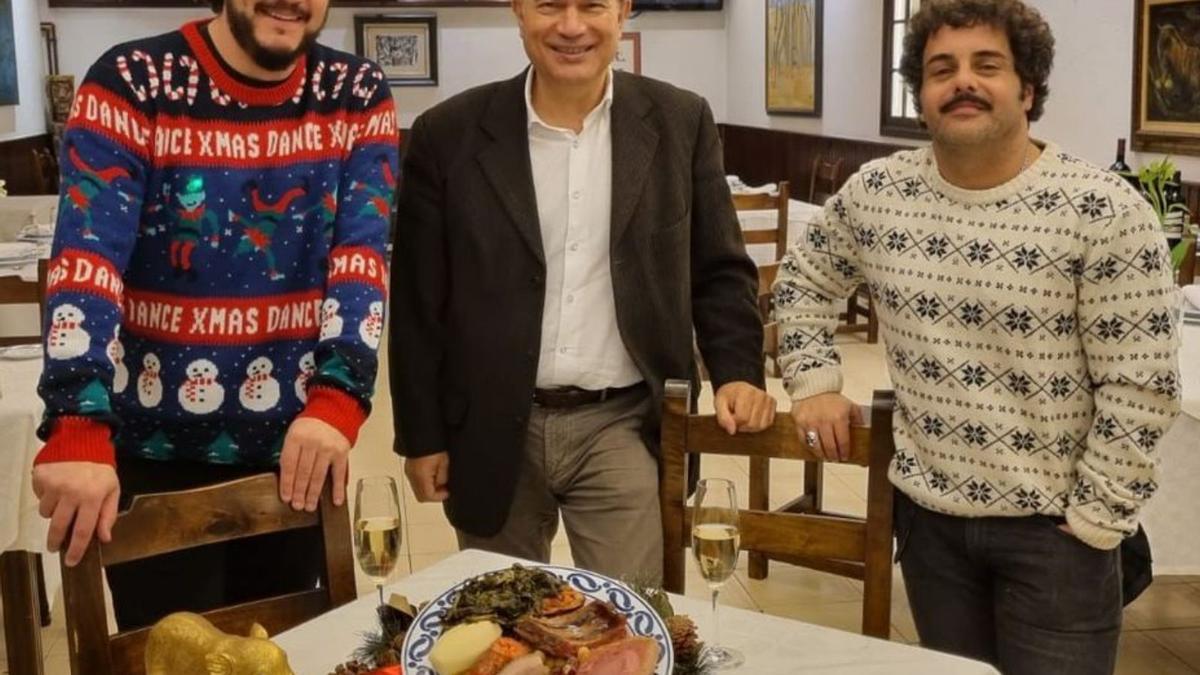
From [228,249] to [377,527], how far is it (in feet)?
1.77

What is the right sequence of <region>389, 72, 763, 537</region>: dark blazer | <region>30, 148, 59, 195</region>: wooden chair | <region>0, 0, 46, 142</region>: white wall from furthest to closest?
1. <region>0, 0, 46, 142</region>: white wall
2. <region>30, 148, 59, 195</region>: wooden chair
3. <region>389, 72, 763, 537</region>: dark blazer

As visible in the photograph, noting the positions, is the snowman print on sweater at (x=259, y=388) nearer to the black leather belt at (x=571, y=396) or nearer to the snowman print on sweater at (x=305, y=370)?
the snowman print on sweater at (x=305, y=370)

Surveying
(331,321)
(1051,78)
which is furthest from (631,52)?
(331,321)

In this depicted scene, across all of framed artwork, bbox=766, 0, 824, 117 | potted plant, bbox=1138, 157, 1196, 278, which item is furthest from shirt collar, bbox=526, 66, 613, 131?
framed artwork, bbox=766, 0, 824, 117

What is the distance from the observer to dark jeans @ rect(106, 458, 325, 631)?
1.94 m

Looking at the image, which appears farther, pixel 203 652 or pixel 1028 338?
pixel 1028 338

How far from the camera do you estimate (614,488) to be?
2.26 metres

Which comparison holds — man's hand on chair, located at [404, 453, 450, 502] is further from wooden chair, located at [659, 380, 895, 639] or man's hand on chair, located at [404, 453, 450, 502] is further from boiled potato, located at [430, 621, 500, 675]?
boiled potato, located at [430, 621, 500, 675]

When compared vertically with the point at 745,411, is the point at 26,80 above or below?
above

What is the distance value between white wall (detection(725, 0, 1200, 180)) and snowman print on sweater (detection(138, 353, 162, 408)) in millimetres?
4874

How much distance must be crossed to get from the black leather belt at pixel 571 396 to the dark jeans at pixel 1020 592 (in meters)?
0.58

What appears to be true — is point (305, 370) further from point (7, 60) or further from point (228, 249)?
point (7, 60)

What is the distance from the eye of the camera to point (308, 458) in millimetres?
1811

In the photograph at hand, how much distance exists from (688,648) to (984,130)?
0.89m
